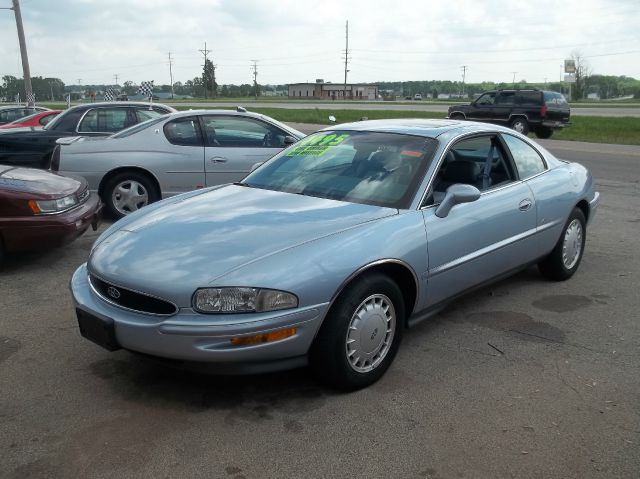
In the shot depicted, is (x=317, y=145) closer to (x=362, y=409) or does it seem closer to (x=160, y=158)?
(x=362, y=409)

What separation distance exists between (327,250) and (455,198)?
103cm

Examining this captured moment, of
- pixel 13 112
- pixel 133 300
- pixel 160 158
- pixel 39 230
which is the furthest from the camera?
pixel 13 112

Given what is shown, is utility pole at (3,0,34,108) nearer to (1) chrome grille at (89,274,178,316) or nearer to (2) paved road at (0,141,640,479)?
(2) paved road at (0,141,640,479)

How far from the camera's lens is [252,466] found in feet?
8.77

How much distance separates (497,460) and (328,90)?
4156 inches

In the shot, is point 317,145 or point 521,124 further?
point 521,124

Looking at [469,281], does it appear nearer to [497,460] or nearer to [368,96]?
[497,460]

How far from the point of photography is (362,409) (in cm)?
316

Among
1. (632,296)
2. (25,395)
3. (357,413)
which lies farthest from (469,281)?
(25,395)

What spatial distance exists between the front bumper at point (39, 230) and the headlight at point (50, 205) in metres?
0.05

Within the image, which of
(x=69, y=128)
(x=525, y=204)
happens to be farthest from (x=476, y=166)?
(x=69, y=128)

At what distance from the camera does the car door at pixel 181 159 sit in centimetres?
748

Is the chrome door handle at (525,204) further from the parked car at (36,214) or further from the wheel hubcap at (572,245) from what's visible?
the parked car at (36,214)

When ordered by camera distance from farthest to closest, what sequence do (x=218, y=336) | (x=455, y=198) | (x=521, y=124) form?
1. (x=521, y=124)
2. (x=455, y=198)
3. (x=218, y=336)
